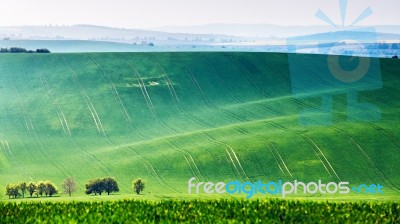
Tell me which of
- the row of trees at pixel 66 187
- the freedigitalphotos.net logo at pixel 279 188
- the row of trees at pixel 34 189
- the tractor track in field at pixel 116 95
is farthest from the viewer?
the tractor track in field at pixel 116 95

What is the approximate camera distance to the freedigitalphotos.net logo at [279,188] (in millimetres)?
43469

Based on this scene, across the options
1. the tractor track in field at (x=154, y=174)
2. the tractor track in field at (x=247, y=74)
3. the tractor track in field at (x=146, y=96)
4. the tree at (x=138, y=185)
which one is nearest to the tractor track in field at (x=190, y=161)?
the tractor track in field at (x=154, y=174)

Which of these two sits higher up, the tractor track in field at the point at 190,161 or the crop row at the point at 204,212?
the tractor track in field at the point at 190,161

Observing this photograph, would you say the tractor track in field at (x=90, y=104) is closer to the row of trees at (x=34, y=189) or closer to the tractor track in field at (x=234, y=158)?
the tractor track in field at (x=234, y=158)

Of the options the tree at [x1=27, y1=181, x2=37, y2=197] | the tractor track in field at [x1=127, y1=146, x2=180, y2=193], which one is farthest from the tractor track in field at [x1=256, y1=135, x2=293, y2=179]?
the tree at [x1=27, y1=181, x2=37, y2=197]

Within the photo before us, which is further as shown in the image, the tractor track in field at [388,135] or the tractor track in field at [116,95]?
the tractor track in field at [116,95]

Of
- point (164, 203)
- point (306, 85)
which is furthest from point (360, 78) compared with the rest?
point (164, 203)

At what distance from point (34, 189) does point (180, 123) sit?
20.8m

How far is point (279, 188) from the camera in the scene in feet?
146

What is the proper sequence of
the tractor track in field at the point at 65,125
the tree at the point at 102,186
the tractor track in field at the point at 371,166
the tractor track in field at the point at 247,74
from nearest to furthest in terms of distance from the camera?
1. the tractor track in field at the point at 371,166
2. the tree at the point at 102,186
3. the tractor track in field at the point at 65,125
4. the tractor track in field at the point at 247,74

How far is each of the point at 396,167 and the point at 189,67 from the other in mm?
37990

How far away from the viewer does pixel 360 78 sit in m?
76.1

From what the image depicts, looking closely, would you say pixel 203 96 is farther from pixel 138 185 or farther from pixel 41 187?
pixel 41 187

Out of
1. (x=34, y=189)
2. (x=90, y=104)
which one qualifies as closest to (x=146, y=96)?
(x=90, y=104)
